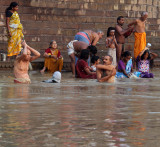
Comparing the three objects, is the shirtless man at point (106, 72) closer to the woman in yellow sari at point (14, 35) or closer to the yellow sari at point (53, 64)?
the woman in yellow sari at point (14, 35)

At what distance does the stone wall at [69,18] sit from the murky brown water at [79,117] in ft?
22.8

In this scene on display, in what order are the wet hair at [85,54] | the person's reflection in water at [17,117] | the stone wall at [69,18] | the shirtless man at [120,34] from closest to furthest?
the person's reflection in water at [17,117] → the wet hair at [85,54] → the shirtless man at [120,34] → the stone wall at [69,18]

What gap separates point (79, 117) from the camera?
5.29 meters

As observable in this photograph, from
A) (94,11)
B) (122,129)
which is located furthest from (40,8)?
(122,129)

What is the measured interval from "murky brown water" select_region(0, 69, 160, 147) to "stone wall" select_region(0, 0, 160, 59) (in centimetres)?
695

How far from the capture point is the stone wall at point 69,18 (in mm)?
15312

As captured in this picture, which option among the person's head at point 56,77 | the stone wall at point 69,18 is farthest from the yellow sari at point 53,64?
the person's head at point 56,77

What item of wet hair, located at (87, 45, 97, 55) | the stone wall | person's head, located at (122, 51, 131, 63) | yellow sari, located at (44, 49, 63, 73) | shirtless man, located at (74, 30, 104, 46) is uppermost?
the stone wall

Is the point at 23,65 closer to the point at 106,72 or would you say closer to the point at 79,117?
the point at 106,72

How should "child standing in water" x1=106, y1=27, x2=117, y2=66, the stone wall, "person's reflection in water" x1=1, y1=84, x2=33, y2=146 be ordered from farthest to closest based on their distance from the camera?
1. the stone wall
2. "child standing in water" x1=106, y1=27, x2=117, y2=66
3. "person's reflection in water" x1=1, y1=84, x2=33, y2=146

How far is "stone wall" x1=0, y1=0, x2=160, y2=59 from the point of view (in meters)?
15.3

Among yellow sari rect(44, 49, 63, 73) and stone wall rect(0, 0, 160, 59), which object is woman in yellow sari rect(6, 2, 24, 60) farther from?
stone wall rect(0, 0, 160, 59)

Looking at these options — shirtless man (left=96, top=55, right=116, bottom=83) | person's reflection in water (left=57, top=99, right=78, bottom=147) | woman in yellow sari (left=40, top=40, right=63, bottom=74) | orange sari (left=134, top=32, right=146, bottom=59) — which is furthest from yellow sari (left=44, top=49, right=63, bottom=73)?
person's reflection in water (left=57, top=99, right=78, bottom=147)

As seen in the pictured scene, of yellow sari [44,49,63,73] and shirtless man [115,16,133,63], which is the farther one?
yellow sari [44,49,63,73]
